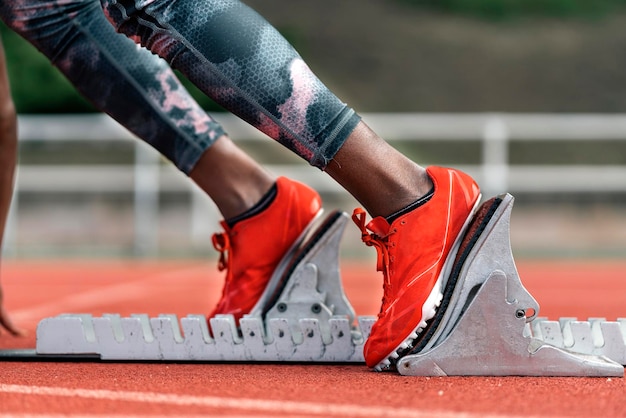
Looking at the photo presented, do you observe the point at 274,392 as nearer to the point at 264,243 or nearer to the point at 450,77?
the point at 264,243

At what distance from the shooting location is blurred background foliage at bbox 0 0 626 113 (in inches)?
863

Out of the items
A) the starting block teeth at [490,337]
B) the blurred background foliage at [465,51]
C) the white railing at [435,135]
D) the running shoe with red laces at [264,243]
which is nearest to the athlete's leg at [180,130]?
the running shoe with red laces at [264,243]

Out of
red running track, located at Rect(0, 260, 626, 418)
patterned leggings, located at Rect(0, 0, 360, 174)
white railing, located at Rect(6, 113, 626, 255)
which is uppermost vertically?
patterned leggings, located at Rect(0, 0, 360, 174)

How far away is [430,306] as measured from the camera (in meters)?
1.37

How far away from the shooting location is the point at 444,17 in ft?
82.2

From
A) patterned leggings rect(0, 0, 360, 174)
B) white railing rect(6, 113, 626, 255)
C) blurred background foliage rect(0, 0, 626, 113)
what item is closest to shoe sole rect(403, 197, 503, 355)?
patterned leggings rect(0, 0, 360, 174)

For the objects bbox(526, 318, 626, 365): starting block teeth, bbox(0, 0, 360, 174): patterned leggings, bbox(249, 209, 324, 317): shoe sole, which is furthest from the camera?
bbox(249, 209, 324, 317): shoe sole

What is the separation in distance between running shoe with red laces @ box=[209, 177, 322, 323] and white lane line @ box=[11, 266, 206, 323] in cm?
103

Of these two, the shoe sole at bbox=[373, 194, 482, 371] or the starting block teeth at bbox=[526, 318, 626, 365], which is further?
the starting block teeth at bbox=[526, 318, 626, 365]

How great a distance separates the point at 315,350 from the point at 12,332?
74cm

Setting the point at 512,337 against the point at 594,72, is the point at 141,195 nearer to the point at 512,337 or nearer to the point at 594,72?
the point at 512,337

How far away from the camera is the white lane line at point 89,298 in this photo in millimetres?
2748

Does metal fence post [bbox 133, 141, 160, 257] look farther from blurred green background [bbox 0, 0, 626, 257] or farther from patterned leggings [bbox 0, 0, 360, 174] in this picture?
blurred green background [bbox 0, 0, 626, 257]

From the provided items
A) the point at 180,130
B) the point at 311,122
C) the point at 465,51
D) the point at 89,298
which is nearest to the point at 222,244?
the point at 180,130
